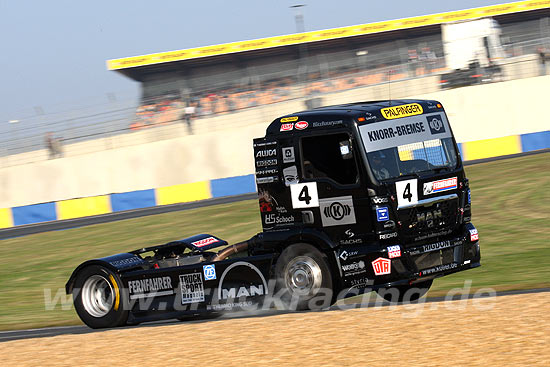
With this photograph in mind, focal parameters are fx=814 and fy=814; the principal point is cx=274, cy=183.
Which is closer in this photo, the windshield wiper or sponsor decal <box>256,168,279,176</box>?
the windshield wiper

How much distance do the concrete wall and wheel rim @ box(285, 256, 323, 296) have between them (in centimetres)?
2087

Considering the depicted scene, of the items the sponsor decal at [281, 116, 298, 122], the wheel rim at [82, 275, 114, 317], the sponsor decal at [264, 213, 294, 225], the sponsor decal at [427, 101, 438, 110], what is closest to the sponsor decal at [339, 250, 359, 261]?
the sponsor decal at [264, 213, 294, 225]

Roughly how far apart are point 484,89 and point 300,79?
699cm

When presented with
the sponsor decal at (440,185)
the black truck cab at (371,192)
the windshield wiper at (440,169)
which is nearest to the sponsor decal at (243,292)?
the black truck cab at (371,192)

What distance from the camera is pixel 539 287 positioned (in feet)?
32.5

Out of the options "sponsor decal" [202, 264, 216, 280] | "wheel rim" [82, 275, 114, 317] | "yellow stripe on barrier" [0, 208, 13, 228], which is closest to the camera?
"sponsor decal" [202, 264, 216, 280]

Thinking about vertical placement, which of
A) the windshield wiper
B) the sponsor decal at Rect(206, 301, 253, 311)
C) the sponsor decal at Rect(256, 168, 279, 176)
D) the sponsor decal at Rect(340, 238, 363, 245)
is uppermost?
the sponsor decal at Rect(256, 168, 279, 176)

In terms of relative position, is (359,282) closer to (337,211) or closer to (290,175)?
(337,211)

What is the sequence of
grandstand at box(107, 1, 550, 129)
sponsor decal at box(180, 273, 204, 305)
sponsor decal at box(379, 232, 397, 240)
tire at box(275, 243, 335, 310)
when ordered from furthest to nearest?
grandstand at box(107, 1, 550, 129)
sponsor decal at box(180, 273, 204, 305)
tire at box(275, 243, 335, 310)
sponsor decal at box(379, 232, 397, 240)

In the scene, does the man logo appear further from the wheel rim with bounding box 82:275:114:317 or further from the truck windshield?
the wheel rim with bounding box 82:275:114:317

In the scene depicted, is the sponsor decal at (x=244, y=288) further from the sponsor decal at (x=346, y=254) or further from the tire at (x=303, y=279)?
the sponsor decal at (x=346, y=254)

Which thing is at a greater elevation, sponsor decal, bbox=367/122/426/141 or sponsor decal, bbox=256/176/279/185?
sponsor decal, bbox=367/122/426/141

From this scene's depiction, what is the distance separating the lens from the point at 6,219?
27.7 m

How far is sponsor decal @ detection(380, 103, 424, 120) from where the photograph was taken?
30.8 feet
